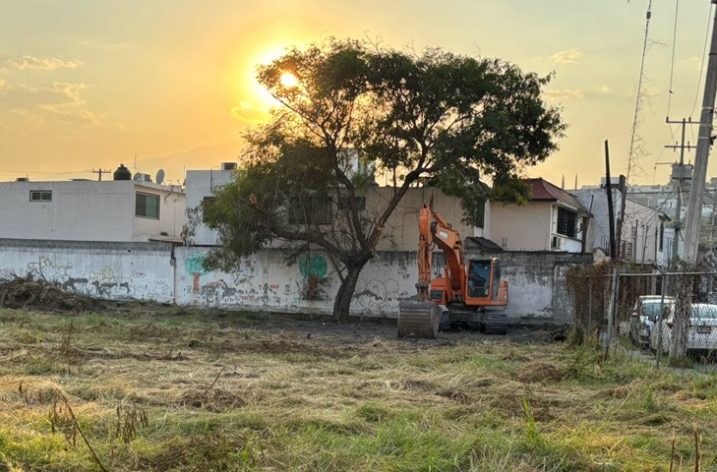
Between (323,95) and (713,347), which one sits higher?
(323,95)

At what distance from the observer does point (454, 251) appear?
22.9 m

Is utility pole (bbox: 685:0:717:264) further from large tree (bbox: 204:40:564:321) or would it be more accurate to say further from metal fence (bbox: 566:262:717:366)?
large tree (bbox: 204:40:564:321)

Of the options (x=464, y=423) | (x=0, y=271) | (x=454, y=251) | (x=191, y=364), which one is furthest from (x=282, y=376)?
(x=0, y=271)

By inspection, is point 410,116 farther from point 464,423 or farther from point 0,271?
point 0,271

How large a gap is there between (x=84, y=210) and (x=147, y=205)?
328cm

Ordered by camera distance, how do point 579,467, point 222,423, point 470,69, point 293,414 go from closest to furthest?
point 579,467 < point 222,423 < point 293,414 < point 470,69

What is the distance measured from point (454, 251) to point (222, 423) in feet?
52.2

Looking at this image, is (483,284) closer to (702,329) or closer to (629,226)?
(702,329)

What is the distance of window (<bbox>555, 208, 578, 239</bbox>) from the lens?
133ft

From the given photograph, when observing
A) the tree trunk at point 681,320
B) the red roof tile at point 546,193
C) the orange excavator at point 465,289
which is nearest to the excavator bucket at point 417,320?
the orange excavator at point 465,289

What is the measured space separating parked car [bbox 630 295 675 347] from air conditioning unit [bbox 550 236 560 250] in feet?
71.8

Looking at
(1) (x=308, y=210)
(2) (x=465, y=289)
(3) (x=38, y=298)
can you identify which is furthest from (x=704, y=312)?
(3) (x=38, y=298)

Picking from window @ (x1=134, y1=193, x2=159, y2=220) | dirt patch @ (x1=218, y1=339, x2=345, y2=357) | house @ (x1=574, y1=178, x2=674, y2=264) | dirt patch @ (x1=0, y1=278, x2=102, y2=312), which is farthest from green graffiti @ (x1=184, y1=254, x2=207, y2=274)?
house @ (x1=574, y1=178, x2=674, y2=264)

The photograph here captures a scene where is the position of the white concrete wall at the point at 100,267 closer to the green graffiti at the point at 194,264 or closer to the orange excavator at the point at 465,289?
the green graffiti at the point at 194,264
